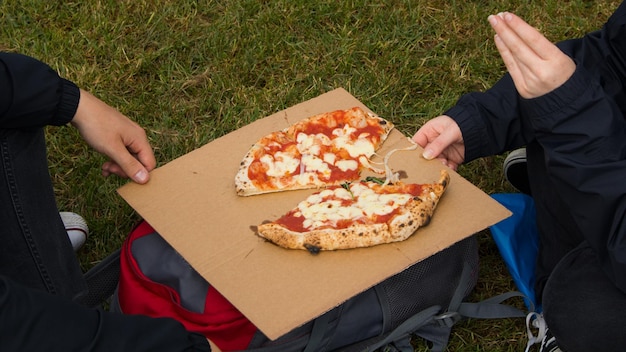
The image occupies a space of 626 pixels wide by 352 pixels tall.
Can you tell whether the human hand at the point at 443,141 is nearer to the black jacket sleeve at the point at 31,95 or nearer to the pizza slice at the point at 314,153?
the pizza slice at the point at 314,153

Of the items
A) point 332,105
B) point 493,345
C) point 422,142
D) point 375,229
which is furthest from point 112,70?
point 493,345

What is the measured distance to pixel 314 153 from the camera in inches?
116

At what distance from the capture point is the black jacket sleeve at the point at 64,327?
173 cm

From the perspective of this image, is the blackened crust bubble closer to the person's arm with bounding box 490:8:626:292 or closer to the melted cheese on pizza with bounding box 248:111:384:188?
the melted cheese on pizza with bounding box 248:111:384:188

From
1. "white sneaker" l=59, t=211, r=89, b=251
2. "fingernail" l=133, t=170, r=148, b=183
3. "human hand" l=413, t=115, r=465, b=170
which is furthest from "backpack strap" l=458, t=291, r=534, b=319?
"white sneaker" l=59, t=211, r=89, b=251

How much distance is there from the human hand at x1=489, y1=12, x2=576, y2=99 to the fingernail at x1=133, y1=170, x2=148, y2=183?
1.29 metres

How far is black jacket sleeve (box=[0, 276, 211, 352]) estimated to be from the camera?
5.69 ft

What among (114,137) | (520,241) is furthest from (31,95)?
(520,241)

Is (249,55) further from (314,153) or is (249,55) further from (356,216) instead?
(356,216)

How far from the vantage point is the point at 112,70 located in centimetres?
410

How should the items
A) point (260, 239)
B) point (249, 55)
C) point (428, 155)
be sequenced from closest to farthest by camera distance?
point (260, 239)
point (428, 155)
point (249, 55)

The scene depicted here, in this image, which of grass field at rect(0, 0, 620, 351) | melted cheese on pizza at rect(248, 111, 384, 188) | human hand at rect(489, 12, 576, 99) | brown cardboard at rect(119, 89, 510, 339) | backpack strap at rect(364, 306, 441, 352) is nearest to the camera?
human hand at rect(489, 12, 576, 99)

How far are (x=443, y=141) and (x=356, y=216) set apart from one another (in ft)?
1.61

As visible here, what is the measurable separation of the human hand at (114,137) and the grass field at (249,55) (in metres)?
0.70
